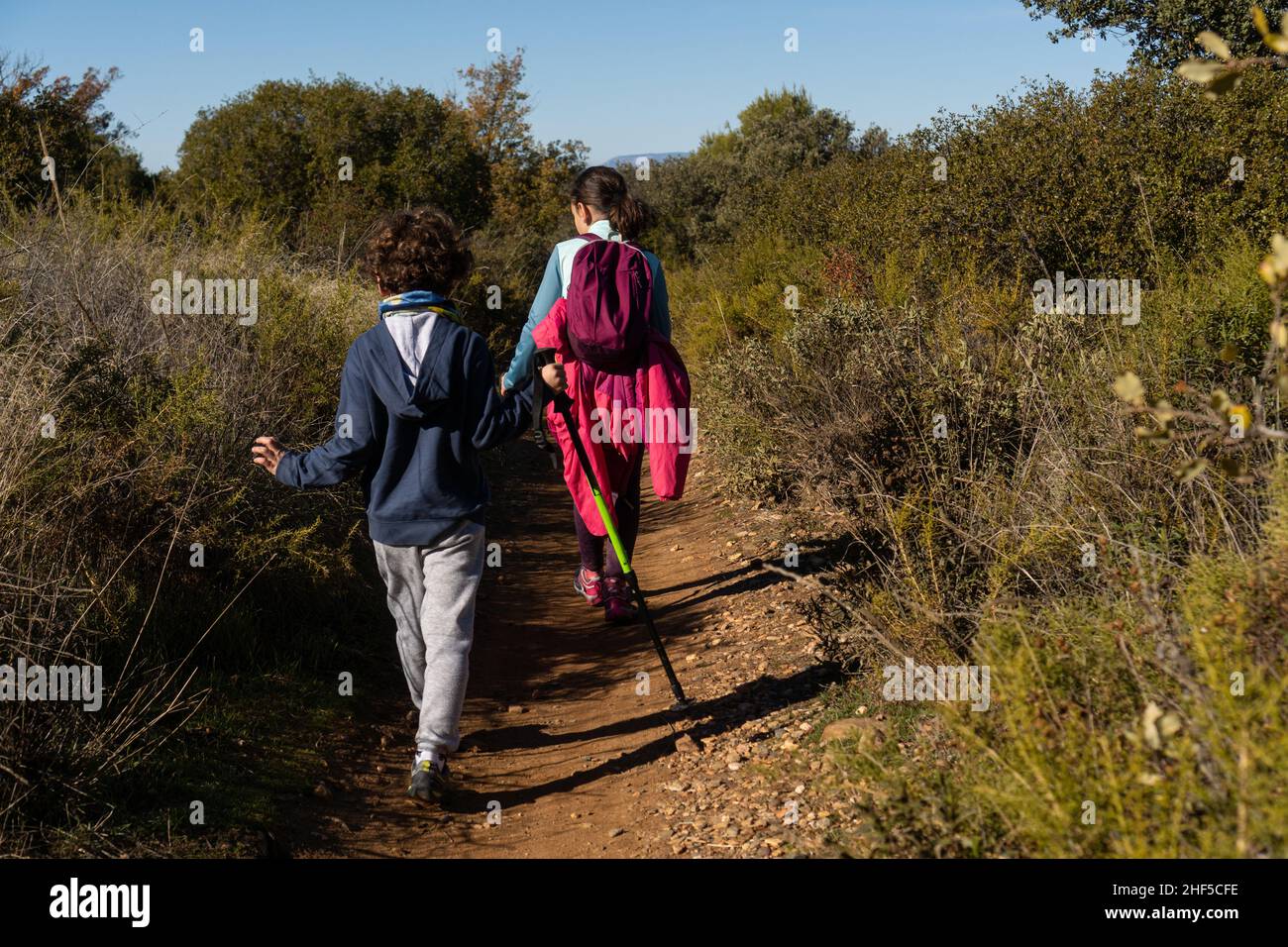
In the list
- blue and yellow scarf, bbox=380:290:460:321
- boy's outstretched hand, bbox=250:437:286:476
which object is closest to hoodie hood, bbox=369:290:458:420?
blue and yellow scarf, bbox=380:290:460:321

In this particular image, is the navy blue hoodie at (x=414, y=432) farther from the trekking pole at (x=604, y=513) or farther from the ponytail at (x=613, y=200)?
the ponytail at (x=613, y=200)

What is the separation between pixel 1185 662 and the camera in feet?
8.79

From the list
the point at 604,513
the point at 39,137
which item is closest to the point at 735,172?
the point at 39,137

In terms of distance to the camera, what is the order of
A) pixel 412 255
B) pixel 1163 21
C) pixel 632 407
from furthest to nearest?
pixel 1163 21
pixel 632 407
pixel 412 255

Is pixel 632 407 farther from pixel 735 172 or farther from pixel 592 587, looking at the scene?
pixel 735 172

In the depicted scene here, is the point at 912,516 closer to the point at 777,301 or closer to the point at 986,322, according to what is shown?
the point at 986,322

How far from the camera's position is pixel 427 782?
4070mm

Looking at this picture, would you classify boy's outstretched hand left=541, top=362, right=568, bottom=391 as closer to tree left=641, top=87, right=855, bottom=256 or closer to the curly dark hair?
the curly dark hair

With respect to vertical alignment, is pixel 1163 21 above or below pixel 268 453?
above

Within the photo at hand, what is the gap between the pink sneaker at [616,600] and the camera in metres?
6.02

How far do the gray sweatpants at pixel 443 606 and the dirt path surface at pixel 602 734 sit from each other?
0.37 metres

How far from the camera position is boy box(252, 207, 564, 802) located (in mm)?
3953

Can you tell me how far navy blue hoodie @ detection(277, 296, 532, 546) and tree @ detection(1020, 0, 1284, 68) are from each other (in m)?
10.9

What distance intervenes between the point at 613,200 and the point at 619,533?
1697 millimetres
